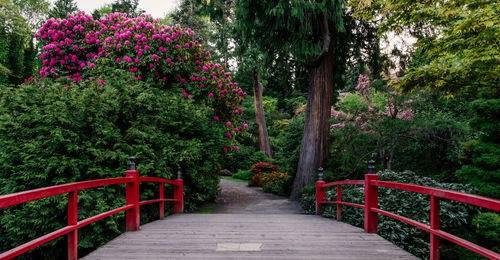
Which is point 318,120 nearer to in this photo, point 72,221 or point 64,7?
point 72,221

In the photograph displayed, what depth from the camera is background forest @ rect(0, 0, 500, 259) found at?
20.3 feet

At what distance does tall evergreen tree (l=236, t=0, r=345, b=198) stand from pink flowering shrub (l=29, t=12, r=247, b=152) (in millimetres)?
2101

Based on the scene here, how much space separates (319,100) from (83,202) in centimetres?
839

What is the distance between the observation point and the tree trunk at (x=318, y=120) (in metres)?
11.3

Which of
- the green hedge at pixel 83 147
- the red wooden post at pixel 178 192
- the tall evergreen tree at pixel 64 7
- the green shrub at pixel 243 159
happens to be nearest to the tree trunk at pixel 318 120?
the green hedge at pixel 83 147

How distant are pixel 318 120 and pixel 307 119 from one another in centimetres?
48

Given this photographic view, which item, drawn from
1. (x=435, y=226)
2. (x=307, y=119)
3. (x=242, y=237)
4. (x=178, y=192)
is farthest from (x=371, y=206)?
(x=307, y=119)

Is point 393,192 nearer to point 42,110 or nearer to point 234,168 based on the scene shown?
point 42,110

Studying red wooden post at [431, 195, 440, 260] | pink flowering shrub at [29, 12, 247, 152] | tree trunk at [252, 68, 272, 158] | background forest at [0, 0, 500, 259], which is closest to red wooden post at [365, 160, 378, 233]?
red wooden post at [431, 195, 440, 260]

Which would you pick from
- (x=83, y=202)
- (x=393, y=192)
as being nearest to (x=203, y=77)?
(x=83, y=202)

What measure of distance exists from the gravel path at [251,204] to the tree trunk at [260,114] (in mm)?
10660

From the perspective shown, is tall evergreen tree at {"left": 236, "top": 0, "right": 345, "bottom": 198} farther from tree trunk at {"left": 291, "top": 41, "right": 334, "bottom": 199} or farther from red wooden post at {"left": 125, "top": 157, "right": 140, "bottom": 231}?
red wooden post at {"left": 125, "top": 157, "right": 140, "bottom": 231}

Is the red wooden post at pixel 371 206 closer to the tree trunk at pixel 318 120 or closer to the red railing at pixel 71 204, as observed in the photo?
the red railing at pixel 71 204

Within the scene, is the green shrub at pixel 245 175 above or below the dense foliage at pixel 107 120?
below
